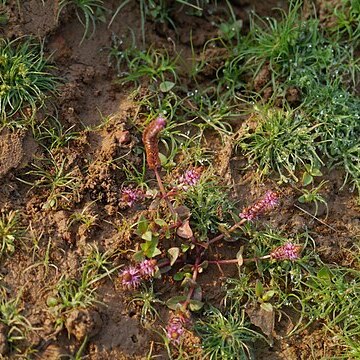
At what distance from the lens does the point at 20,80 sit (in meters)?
3.15

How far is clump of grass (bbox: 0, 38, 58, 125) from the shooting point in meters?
3.13

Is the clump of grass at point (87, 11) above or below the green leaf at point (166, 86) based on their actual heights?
above

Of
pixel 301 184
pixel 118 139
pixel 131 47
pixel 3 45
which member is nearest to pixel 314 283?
pixel 301 184

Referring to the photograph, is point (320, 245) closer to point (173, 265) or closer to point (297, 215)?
point (297, 215)

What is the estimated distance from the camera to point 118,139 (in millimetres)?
3221

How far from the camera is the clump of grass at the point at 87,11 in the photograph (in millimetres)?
3436

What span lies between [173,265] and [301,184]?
792 mm

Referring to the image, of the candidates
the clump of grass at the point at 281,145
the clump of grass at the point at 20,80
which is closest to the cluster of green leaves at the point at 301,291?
the clump of grass at the point at 281,145

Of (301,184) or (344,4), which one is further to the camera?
(344,4)

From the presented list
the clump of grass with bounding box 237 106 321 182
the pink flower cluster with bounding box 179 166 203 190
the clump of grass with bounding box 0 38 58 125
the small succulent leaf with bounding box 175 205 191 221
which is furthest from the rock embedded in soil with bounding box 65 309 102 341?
Answer: the clump of grass with bounding box 237 106 321 182

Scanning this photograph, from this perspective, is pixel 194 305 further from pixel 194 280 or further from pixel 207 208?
pixel 207 208

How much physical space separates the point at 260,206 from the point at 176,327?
664mm

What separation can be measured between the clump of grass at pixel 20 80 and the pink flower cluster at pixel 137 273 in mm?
931

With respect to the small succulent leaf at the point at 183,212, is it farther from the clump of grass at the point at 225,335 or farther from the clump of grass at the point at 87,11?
the clump of grass at the point at 87,11
